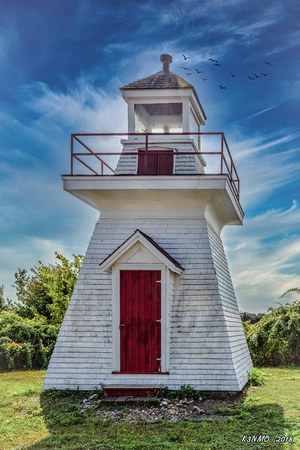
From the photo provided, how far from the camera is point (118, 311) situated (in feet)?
36.2

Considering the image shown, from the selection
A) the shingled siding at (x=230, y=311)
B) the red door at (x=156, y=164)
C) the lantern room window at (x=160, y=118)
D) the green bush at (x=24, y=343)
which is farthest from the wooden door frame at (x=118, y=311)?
the green bush at (x=24, y=343)

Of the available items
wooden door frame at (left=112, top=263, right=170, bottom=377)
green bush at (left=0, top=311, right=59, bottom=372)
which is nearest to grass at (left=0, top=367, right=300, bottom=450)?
wooden door frame at (left=112, top=263, right=170, bottom=377)

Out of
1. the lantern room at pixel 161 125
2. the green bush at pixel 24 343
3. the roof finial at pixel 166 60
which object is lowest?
the green bush at pixel 24 343

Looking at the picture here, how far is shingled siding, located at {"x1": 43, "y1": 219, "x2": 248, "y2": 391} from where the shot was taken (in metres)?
10.8

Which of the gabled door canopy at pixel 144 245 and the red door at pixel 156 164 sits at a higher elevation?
the red door at pixel 156 164

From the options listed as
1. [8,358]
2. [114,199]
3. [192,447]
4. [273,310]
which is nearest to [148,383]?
[192,447]

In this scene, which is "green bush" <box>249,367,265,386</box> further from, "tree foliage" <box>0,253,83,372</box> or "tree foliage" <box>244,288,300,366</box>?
"tree foliage" <box>0,253,83,372</box>

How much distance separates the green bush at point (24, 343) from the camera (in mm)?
16031

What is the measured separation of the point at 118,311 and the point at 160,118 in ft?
19.1

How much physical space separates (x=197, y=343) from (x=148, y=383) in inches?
53.7

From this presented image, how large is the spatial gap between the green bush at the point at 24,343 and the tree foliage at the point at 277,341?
7027 millimetres

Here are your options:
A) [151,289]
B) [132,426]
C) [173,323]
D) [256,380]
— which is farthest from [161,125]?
[132,426]

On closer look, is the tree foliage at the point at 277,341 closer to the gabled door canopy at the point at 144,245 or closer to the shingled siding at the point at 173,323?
the shingled siding at the point at 173,323

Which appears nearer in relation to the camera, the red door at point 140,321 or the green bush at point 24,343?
the red door at point 140,321
